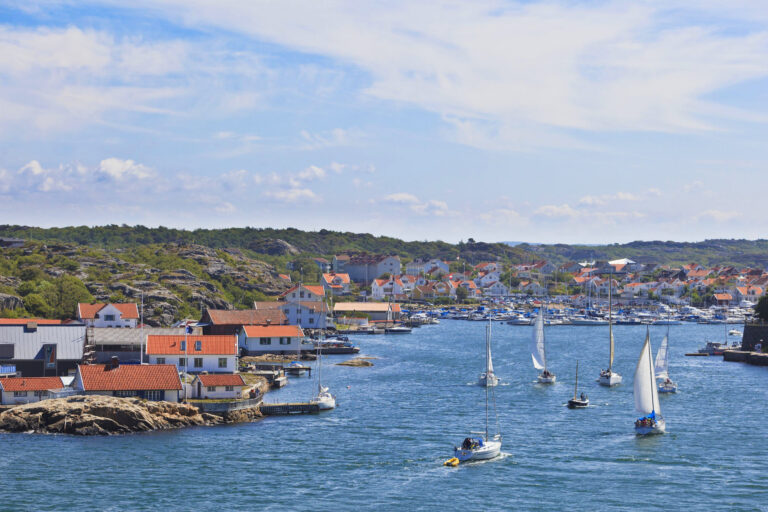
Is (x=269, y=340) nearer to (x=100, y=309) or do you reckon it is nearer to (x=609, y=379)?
(x=100, y=309)

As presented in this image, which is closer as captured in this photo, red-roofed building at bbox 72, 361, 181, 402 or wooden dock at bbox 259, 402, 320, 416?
red-roofed building at bbox 72, 361, 181, 402

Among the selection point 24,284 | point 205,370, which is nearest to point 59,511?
point 205,370

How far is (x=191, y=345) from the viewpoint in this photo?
80438 mm

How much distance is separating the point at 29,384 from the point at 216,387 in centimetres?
1415

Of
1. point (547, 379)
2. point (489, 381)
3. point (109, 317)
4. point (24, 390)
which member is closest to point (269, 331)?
point (109, 317)

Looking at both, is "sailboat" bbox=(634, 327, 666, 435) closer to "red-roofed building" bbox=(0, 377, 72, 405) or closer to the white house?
"red-roofed building" bbox=(0, 377, 72, 405)

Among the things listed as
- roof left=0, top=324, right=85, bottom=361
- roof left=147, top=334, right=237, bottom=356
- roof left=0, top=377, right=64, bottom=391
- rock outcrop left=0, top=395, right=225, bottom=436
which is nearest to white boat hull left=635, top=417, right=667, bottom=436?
rock outcrop left=0, top=395, right=225, bottom=436

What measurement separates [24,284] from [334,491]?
98.1 meters

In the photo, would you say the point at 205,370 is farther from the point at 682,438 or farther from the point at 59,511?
the point at 682,438

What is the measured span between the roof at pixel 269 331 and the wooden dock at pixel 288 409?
35.3 m

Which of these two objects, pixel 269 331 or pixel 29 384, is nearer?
pixel 29 384

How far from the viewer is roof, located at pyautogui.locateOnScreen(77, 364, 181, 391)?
65.7 m

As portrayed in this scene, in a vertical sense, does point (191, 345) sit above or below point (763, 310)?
below

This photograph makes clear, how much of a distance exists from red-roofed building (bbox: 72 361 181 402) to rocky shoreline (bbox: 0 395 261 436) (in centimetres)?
181
